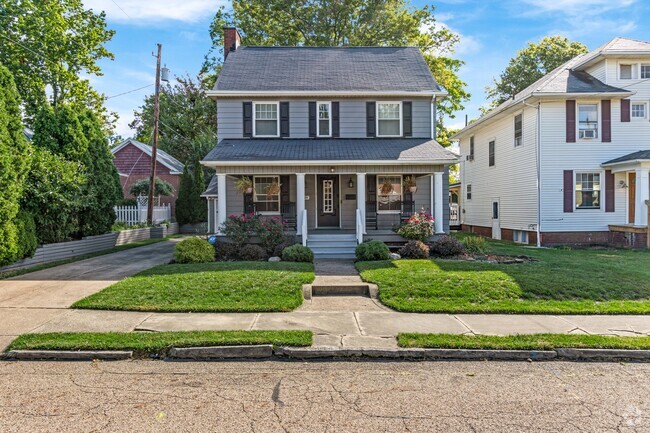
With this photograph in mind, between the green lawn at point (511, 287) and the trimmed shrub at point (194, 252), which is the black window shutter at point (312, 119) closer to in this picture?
the trimmed shrub at point (194, 252)

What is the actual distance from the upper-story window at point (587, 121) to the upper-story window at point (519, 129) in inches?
86.2

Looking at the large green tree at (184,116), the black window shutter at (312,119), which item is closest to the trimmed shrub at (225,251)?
the black window shutter at (312,119)

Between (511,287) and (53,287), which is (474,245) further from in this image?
(53,287)

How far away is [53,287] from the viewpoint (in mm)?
8461

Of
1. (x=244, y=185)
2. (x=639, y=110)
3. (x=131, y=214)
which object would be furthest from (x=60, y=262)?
(x=639, y=110)

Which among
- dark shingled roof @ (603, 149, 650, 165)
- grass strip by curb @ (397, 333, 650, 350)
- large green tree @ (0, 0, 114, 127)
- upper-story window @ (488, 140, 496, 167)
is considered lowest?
grass strip by curb @ (397, 333, 650, 350)

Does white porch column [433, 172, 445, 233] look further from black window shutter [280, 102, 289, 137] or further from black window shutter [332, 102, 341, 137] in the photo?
black window shutter [280, 102, 289, 137]

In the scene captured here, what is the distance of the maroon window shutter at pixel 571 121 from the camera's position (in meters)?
16.4

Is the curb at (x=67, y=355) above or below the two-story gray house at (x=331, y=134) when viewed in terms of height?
below

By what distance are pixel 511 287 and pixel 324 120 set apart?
9.62m

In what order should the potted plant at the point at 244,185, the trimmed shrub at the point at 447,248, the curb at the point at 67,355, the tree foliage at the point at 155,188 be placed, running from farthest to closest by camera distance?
the tree foliage at the point at 155,188, the potted plant at the point at 244,185, the trimmed shrub at the point at 447,248, the curb at the point at 67,355

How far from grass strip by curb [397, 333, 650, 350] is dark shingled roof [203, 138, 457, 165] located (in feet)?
26.7

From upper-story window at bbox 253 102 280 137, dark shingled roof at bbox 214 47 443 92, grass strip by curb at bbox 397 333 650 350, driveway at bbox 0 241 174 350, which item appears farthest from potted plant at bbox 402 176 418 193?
grass strip by curb at bbox 397 333 650 350

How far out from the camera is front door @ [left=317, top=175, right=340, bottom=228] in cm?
1530
